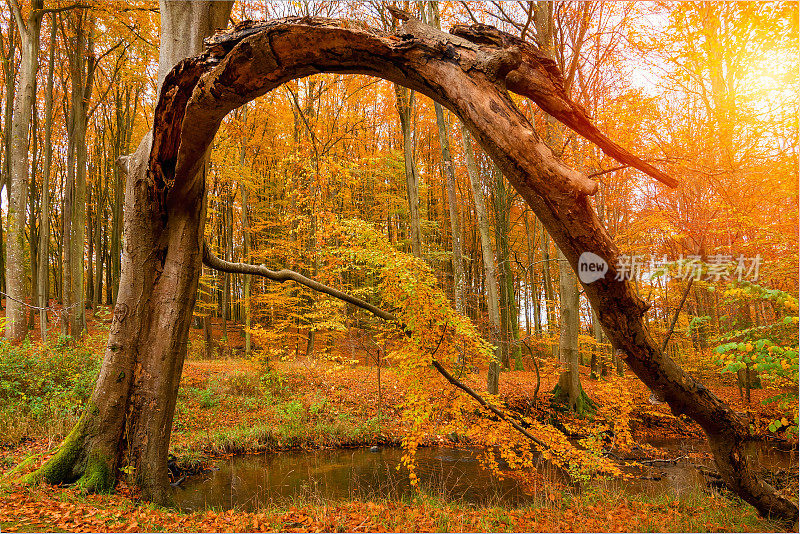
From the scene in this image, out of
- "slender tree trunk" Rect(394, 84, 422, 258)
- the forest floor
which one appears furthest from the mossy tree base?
"slender tree trunk" Rect(394, 84, 422, 258)

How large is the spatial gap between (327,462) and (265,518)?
4395mm

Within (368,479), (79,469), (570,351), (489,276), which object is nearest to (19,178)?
(79,469)

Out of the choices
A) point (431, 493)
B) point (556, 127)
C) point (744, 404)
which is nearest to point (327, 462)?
point (431, 493)

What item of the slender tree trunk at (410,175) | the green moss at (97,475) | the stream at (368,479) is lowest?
the stream at (368,479)

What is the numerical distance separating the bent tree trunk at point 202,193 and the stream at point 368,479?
2225mm

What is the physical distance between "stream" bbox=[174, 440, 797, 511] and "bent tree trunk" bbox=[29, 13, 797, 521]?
2225mm

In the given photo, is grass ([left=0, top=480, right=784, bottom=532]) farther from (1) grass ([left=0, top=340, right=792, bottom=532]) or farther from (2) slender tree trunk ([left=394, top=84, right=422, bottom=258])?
(2) slender tree trunk ([left=394, top=84, right=422, bottom=258])

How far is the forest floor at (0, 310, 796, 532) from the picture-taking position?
3.45m

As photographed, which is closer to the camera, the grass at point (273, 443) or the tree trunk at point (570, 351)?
the grass at point (273, 443)

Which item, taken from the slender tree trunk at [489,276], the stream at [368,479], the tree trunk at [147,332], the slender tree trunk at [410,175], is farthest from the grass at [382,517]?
the slender tree trunk at [410,175]

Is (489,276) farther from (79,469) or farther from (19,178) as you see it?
(19,178)

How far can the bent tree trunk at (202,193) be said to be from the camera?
2094mm

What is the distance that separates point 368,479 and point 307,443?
2.28 metres

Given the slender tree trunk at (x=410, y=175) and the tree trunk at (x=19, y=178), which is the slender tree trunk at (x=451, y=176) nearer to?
the slender tree trunk at (x=410, y=175)
